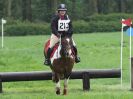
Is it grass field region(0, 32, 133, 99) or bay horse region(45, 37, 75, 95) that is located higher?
bay horse region(45, 37, 75, 95)

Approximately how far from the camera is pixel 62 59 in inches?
596

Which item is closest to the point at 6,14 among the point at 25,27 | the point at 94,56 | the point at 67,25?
the point at 25,27

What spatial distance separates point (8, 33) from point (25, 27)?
84.4 inches

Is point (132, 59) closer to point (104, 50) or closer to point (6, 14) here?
point (104, 50)

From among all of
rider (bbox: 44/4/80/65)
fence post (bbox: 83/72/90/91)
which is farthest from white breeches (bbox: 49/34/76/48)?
fence post (bbox: 83/72/90/91)

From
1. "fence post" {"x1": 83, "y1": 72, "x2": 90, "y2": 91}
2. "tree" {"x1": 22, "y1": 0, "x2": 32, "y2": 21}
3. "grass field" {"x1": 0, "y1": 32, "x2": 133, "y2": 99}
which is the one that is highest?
"fence post" {"x1": 83, "y1": 72, "x2": 90, "y2": 91}

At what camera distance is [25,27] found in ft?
199

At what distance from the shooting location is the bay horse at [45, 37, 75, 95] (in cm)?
1480

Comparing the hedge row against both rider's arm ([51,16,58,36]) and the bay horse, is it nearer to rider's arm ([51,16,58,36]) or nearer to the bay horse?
the bay horse

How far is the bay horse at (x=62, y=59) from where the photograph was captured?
1480cm

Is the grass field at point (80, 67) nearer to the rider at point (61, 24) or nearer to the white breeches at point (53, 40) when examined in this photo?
the white breeches at point (53, 40)

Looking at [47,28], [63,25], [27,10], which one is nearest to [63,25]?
[63,25]

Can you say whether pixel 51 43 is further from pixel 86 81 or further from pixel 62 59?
pixel 86 81

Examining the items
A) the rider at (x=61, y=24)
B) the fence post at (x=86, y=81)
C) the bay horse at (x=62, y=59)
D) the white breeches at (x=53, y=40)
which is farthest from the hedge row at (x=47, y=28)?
the rider at (x=61, y=24)
